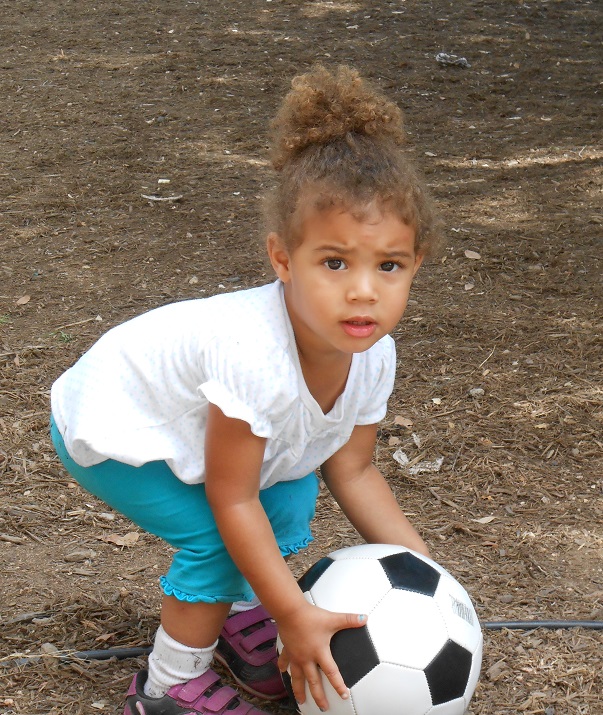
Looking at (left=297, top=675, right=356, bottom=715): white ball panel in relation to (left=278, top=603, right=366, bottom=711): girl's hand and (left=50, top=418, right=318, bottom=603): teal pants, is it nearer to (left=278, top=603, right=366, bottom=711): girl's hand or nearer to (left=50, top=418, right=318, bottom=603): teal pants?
(left=278, top=603, right=366, bottom=711): girl's hand

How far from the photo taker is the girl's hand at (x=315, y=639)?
2121 millimetres

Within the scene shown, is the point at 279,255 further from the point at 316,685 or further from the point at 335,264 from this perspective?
the point at 316,685

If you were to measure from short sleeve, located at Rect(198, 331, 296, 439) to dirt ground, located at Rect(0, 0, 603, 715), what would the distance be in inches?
34.8

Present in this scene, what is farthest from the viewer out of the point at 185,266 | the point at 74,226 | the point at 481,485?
the point at 74,226

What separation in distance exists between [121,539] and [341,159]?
166 cm

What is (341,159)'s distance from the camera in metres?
2.12

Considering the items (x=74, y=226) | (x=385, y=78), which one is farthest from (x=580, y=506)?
(x=385, y=78)

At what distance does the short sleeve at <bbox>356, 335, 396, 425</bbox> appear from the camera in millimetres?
2428

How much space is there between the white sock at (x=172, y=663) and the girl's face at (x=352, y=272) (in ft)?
2.67

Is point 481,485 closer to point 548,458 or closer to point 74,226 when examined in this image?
A: point 548,458

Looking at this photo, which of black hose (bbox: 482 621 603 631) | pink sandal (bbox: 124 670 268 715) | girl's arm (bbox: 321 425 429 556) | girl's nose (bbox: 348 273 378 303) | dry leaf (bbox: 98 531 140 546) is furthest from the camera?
dry leaf (bbox: 98 531 140 546)

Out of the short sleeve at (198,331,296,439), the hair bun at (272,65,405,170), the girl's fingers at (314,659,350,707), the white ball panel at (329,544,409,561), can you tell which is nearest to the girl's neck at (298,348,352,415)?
the short sleeve at (198,331,296,439)

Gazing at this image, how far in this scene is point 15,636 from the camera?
2.76 metres

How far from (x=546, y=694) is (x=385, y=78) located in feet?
20.3
